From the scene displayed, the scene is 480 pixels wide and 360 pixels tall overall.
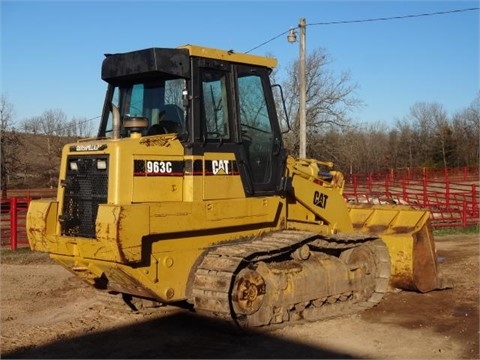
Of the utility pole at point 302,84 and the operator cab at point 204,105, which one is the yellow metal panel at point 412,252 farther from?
the utility pole at point 302,84

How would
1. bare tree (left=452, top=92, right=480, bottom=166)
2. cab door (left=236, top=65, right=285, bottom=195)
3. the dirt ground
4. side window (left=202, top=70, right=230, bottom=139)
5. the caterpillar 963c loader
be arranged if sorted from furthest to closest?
bare tree (left=452, top=92, right=480, bottom=166)
cab door (left=236, top=65, right=285, bottom=195)
side window (left=202, top=70, right=230, bottom=139)
the dirt ground
the caterpillar 963c loader

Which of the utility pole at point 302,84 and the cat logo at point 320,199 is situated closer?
the cat logo at point 320,199

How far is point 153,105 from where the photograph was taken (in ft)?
23.8

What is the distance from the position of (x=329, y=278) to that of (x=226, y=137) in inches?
96.4

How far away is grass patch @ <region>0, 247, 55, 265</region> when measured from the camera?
42.5 feet

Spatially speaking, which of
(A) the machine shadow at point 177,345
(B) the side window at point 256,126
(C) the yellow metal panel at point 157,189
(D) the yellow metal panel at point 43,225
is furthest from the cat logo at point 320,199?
(D) the yellow metal panel at point 43,225

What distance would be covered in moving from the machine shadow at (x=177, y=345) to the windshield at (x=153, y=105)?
234 centimetres

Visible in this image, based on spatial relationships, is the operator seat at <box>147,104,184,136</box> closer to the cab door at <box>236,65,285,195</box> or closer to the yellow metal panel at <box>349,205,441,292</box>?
the cab door at <box>236,65,285,195</box>

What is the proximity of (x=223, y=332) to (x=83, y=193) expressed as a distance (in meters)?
2.28

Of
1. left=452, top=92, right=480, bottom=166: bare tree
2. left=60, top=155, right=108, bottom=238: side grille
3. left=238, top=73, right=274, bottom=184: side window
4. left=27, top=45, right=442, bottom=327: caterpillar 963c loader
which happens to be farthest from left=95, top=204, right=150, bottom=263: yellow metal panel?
left=452, top=92, right=480, bottom=166: bare tree

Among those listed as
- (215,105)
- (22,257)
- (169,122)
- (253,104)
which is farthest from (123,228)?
(22,257)

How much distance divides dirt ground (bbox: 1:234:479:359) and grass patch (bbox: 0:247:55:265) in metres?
3.39

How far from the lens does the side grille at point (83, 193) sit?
→ 6.49 m

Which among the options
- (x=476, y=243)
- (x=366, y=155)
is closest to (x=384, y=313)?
(x=476, y=243)
